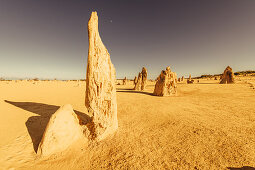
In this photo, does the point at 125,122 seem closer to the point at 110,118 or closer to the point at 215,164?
the point at 110,118

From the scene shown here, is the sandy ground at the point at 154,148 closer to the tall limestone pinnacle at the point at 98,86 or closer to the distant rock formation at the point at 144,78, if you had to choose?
the tall limestone pinnacle at the point at 98,86

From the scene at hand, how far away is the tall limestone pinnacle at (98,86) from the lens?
420 centimetres

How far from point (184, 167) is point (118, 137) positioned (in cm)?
265

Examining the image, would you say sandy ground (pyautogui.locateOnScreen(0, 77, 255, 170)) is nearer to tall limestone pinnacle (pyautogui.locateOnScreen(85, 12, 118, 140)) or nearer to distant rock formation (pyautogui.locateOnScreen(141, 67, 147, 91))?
tall limestone pinnacle (pyautogui.locateOnScreen(85, 12, 118, 140))

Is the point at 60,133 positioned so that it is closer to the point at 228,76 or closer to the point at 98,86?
the point at 98,86

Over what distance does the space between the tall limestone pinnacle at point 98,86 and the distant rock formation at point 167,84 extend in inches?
398

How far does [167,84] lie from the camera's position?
13.2 m

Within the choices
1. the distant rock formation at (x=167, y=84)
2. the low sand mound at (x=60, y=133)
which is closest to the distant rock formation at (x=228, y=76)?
the distant rock formation at (x=167, y=84)

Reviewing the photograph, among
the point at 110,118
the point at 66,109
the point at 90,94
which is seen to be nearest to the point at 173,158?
the point at 110,118

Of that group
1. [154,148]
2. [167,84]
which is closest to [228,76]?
[167,84]

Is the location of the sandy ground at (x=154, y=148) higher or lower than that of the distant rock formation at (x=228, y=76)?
lower

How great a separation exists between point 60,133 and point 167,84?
41.7 feet

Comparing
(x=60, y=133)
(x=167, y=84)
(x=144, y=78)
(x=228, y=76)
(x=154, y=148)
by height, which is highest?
(x=228, y=76)

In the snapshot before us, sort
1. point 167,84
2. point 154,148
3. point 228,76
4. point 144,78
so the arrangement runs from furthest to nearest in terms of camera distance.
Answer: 1. point 228,76
2. point 144,78
3. point 167,84
4. point 154,148
